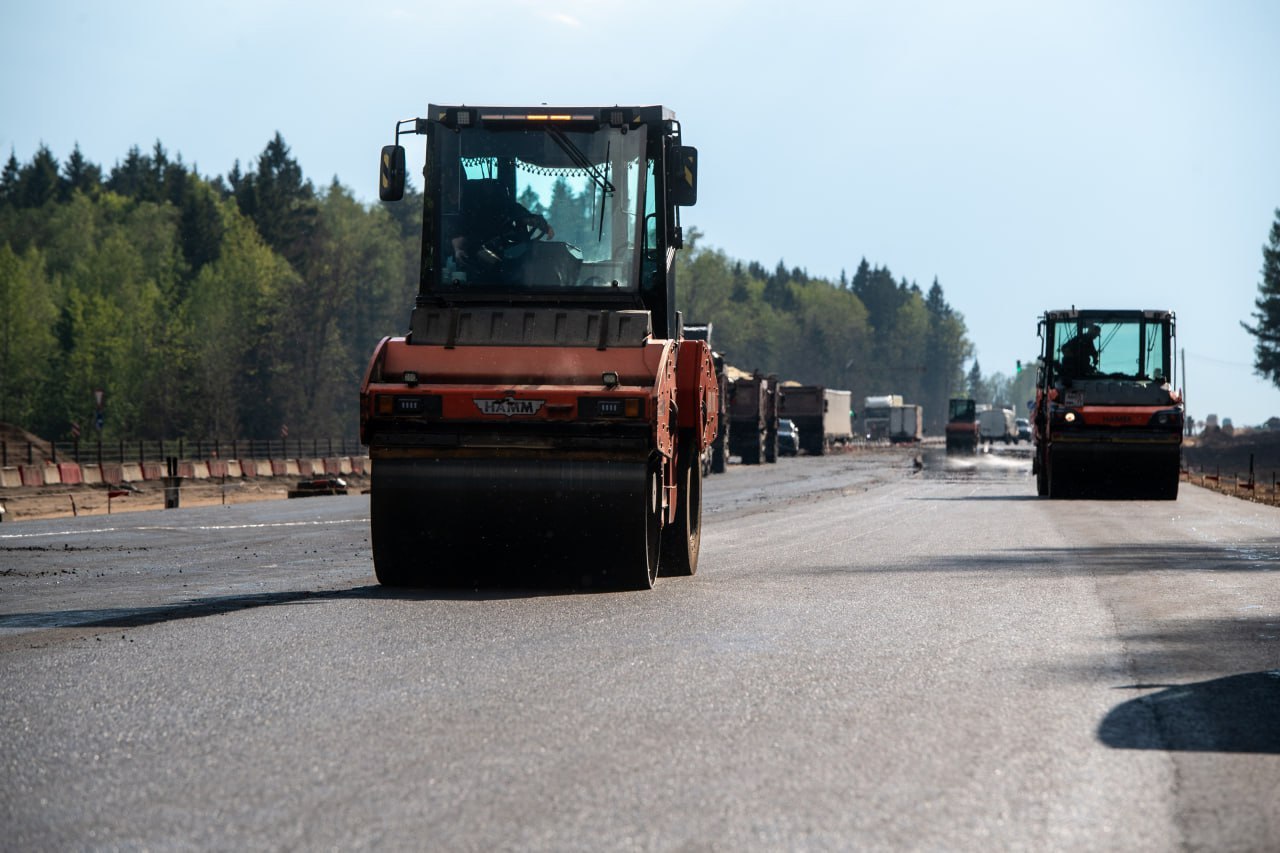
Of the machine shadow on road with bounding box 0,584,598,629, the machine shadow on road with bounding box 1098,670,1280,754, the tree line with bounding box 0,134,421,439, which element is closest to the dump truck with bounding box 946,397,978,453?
the tree line with bounding box 0,134,421,439

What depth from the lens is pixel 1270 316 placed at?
376ft

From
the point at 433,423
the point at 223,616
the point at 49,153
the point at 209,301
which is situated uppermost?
the point at 49,153

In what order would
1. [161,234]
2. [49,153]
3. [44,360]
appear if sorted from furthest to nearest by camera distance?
1. [49,153]
2. [161,234]
3. [44,360]

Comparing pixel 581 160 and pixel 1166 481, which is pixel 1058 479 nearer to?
pixel 1166 481

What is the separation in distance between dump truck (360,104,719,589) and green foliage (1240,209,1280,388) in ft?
357

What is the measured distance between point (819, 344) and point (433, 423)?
606ft

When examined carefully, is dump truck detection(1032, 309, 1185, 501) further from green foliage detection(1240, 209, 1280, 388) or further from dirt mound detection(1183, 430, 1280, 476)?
green foliage detection(1240, 209, 1280, 388)

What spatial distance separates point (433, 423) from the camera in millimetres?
11812

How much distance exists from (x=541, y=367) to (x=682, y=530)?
2.62 metres

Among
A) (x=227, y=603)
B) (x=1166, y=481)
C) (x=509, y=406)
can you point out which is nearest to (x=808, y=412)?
(x=1166, y=481)

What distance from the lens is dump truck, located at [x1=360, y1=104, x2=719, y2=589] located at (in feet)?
38.8

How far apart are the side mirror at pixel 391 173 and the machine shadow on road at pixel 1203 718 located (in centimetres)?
735

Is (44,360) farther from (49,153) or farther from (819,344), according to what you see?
(819,344)

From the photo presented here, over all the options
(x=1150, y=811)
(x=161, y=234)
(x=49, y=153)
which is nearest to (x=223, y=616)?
(x=1150, y=811)
